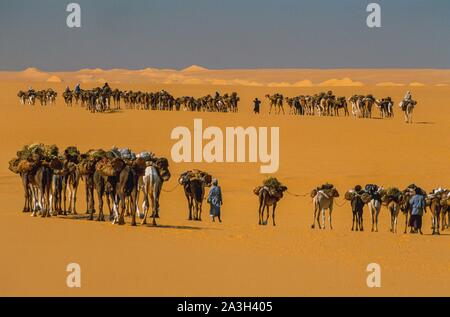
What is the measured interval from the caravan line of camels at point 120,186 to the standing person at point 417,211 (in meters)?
0.16

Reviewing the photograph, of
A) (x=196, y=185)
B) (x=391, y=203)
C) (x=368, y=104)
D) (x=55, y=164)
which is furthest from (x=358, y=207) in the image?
(x=368, y=104)

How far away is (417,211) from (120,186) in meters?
7.73

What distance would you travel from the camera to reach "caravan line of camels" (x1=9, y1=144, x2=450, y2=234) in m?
20.1

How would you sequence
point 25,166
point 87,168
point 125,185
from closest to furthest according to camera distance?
point 125,185, point 25,166, point 87,168

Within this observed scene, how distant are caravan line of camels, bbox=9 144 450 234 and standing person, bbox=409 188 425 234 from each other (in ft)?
0.52

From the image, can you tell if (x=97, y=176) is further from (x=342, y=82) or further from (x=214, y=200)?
(x=342, y=82)

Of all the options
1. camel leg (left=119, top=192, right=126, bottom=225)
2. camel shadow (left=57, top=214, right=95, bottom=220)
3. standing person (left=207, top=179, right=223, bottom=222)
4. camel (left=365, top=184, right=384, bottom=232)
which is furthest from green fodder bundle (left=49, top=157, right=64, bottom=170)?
camel (left=365, top=184, right=384, bottom=232)

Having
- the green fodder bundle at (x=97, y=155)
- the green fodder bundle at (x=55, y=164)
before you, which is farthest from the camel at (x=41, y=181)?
the green fodder bundle at (x=97, y=155)

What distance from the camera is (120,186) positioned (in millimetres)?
19812

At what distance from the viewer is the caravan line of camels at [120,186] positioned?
2008 cm

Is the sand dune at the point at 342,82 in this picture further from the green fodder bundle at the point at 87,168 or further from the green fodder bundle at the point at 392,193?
the green fodder bundle at the point at 87,168

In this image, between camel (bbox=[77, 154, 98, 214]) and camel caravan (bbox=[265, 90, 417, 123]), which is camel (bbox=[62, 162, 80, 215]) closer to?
camel (bbox=[77, 154, 98, 214])
